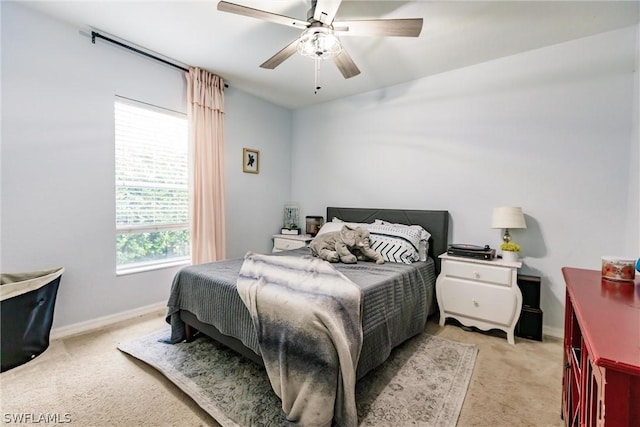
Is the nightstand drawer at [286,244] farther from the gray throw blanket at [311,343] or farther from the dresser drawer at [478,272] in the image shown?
the gray throw blanket at [311,343]

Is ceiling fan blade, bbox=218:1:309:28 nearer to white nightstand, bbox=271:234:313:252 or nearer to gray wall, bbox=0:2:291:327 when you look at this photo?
gray wall, bbox=0:2:291:327

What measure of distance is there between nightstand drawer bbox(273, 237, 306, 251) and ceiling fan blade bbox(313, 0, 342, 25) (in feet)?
8.54

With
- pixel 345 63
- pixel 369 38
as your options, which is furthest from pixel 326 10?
pixel 369 38

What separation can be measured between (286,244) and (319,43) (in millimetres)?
2643

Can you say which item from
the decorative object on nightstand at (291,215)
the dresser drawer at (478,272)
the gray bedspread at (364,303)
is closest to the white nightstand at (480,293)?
the dresser drawer at (478,272)

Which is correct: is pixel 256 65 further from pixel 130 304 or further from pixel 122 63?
pixel 130 304

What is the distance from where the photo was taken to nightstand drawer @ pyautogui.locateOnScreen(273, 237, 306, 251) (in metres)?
3.84

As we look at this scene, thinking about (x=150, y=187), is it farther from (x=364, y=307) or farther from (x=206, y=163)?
(x=364, y=307)

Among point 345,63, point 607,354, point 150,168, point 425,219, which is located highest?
point 345,63

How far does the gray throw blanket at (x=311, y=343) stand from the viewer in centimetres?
135

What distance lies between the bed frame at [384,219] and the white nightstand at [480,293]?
33 cm

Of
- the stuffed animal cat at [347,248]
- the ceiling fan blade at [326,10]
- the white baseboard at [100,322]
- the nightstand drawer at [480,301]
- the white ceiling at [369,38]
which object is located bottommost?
the white baseboard at [100,322]

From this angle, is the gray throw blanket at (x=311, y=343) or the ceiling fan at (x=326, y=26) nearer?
the gray throw blanket at (x=311, y=343)

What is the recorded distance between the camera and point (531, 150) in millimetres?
2609
